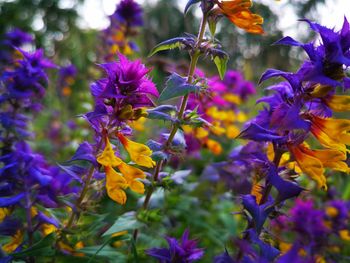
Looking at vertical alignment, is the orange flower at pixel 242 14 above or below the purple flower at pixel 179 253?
above

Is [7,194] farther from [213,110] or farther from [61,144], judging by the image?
[61,144]

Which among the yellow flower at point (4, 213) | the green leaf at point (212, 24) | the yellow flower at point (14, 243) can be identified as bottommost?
the yellow flower at point (14, 243)

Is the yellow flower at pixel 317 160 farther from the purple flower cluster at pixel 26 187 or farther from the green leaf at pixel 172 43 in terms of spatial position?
the purple flower cluster at pixel 26 187

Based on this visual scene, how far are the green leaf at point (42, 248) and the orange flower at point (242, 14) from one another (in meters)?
0.65

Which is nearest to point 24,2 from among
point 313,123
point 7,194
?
point 7,194

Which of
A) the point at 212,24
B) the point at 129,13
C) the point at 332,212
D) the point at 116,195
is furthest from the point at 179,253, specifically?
the point at 129,13

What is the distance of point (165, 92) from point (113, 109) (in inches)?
4.8

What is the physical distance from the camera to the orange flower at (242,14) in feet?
2.91

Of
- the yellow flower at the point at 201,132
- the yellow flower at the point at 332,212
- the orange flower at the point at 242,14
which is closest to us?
the orange flower at the point at 242,14

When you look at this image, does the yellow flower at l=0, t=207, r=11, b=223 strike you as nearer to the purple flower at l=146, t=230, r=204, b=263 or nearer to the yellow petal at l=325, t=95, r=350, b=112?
the purple flower at l=146, t=230, r=204, b=263

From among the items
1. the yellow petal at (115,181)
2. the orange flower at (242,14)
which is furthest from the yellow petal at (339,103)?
the yellow petal at (115,181)

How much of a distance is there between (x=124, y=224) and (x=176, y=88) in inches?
15.4

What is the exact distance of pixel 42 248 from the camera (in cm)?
87

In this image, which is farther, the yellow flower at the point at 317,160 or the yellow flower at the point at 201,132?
the yellow flower at the point at 201,132
